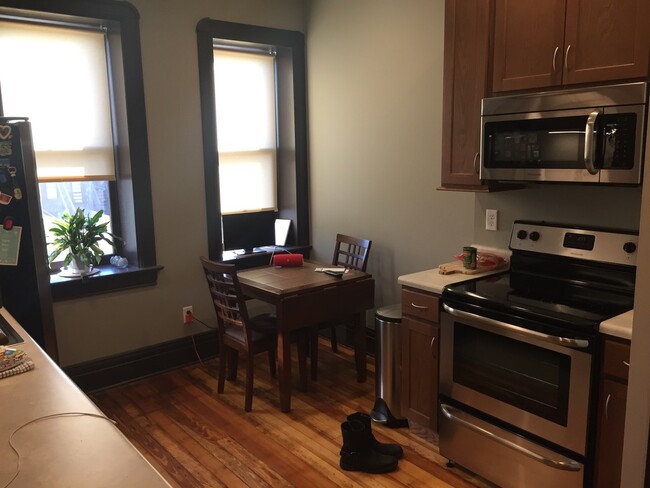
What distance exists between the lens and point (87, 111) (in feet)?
11.5

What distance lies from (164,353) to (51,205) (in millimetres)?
1220

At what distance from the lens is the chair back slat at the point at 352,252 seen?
3.73 m

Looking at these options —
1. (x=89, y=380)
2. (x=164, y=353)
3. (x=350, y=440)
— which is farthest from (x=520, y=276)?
(x=89, y=380)

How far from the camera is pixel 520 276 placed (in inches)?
108

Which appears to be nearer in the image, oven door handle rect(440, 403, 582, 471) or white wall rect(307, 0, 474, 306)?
oven door handle rect(440, 403, 582, 471)

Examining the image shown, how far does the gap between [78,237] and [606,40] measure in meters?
2.99

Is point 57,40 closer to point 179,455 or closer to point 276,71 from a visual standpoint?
point 276,71

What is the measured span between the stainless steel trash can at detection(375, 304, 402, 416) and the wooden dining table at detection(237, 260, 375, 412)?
1.48 ft

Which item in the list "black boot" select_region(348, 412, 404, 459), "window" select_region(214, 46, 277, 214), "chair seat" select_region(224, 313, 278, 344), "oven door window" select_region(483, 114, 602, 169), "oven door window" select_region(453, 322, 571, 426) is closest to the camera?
"oven door window" select_region(453, 322, 571, 426)

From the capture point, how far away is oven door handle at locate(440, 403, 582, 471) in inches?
83.6

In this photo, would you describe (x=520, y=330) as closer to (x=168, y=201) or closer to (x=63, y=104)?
(x=168, y=201)

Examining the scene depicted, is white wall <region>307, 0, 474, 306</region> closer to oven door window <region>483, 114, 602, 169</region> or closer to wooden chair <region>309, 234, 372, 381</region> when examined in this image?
wooden chair <region>309, 234, 372, 381</region>

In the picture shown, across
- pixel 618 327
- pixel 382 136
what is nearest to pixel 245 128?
pixel 382 136

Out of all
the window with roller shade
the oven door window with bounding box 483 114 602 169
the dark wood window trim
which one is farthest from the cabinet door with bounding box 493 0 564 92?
the window with roller shade
